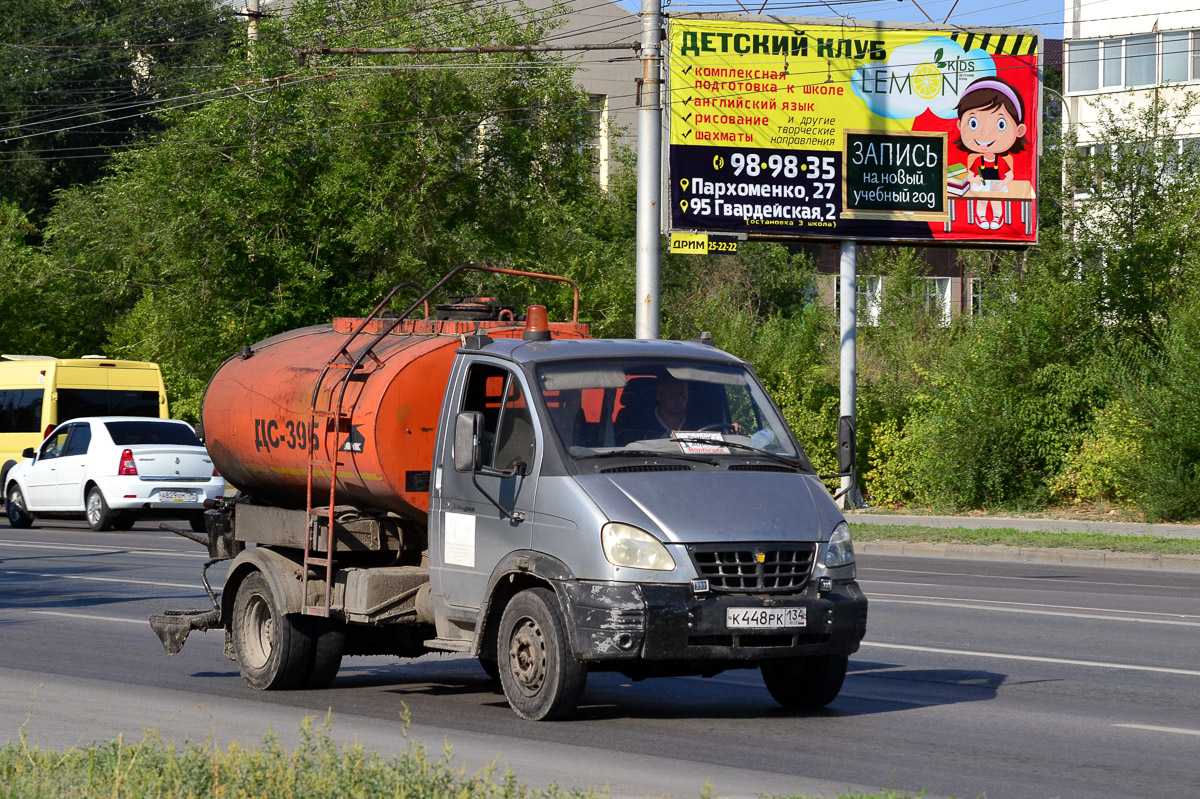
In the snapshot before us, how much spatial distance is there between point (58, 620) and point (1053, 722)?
28.5 feet

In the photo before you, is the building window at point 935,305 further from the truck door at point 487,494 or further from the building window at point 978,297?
the truck door at point 487,494

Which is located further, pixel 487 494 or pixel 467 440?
pixel 487 494

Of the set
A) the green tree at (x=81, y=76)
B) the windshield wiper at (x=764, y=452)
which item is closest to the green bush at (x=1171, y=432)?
the windshield wiper at (x=764, y=452)

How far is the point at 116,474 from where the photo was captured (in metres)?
26.1

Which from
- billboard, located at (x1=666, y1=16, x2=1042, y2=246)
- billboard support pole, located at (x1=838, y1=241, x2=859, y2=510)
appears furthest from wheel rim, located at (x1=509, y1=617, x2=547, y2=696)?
billboard support pole, located at (x1=838, y1=241, x2=859, y2=510)

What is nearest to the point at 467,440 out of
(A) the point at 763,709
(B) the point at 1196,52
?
(A) the point at 763,709

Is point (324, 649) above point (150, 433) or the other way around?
the other way around

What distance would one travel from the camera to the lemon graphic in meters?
30.9

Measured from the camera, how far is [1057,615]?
14.8 meters

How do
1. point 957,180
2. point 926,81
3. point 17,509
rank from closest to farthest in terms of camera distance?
point 17,509, point 926,81, point 957,180

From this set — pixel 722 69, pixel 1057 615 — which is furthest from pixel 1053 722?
pixel 722 69

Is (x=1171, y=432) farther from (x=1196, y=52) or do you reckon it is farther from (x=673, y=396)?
(x=1196, y=52)

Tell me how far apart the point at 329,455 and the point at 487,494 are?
1336 millimetres

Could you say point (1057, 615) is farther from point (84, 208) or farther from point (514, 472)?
point (84, 208)
